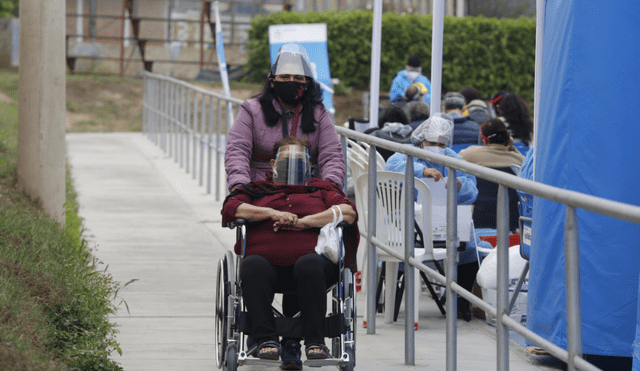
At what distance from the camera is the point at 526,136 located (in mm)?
9875

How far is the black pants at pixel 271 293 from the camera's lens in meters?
4.34

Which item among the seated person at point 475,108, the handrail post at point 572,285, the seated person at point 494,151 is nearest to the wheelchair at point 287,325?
the handrail post at point 572,285

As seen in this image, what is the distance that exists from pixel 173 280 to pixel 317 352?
3112mm

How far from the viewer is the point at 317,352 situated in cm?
432

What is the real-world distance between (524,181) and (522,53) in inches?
835

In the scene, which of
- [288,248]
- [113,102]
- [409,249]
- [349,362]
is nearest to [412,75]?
[409,249]

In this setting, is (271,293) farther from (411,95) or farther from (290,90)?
(411,95)

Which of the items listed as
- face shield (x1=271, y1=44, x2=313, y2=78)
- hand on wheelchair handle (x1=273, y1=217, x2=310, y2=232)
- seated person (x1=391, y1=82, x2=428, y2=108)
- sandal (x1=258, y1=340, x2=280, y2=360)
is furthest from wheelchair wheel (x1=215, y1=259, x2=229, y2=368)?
seated person (x1=391, y1=82, x2=428, y2=108)

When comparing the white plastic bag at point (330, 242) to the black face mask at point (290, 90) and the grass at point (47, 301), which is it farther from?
the grass at point (47, 301)

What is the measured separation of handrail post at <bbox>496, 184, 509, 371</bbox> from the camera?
3752 millimetres

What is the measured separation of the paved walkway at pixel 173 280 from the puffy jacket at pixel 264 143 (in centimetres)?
105

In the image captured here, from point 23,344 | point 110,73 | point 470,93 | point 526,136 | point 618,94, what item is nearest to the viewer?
point 23,344

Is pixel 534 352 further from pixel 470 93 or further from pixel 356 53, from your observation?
pixel 356 53

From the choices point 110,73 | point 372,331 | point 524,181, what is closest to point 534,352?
point 372,331
